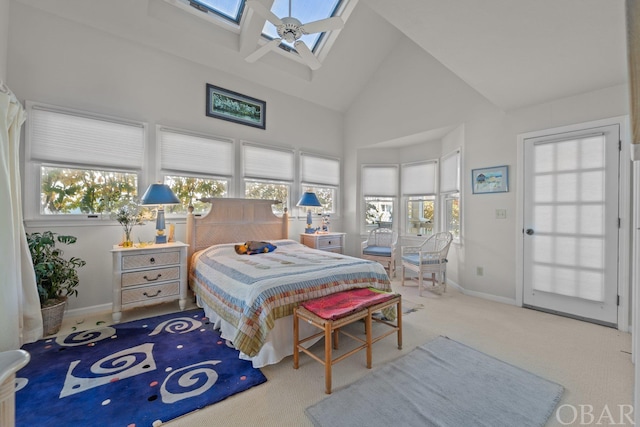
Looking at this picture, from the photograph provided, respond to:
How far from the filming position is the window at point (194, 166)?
372 centimetres

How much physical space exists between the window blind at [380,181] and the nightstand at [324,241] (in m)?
1.21

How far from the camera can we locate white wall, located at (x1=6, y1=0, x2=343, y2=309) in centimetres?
289

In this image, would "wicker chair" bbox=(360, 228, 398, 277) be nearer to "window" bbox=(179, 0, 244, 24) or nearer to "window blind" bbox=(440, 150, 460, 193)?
"window blind" bbox=(440, 150, 460, 193)

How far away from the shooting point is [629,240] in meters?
2.78

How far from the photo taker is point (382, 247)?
507cm

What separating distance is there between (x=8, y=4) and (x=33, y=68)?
1.96ft

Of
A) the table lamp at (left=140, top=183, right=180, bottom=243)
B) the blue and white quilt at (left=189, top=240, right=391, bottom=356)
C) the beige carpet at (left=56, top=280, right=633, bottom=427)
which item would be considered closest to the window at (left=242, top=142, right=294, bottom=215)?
the table lamp at (left=140, top=183, right=180, bottom=243)

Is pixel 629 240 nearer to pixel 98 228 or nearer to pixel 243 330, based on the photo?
pixel 243 330

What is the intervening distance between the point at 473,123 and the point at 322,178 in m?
2.72

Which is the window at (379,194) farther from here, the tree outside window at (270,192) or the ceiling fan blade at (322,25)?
the ceiling fan blade at (322,25)

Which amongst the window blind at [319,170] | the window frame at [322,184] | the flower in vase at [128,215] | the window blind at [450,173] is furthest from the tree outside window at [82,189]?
the window blind at [450,173]

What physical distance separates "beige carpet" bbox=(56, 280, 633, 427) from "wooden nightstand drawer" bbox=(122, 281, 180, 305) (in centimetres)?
27

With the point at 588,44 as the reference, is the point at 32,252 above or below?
below

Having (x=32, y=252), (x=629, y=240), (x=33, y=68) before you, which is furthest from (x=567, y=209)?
(x=33, y=68)
